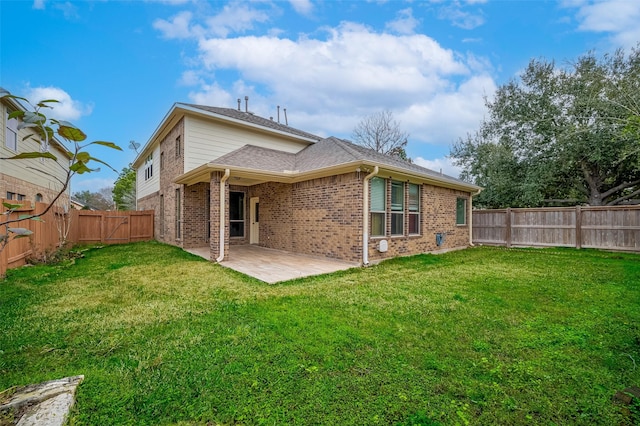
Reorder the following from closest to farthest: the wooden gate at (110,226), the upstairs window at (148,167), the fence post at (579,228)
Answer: the fence post at (579,228), the wooden gate at (110,226), the upstairs window at (148,167)

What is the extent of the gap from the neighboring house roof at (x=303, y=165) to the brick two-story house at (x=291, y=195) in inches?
1.6

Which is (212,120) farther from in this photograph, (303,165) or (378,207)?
(378,207)

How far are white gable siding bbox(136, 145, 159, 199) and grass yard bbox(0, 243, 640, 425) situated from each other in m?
9.94

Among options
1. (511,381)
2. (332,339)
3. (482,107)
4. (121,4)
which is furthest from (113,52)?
(482,107)

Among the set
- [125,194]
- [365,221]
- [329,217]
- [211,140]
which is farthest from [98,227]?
[125,194]

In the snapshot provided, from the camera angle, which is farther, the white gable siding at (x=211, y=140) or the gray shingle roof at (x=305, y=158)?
the white gable siding at (x=211, y=140)

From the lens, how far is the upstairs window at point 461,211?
12.5m

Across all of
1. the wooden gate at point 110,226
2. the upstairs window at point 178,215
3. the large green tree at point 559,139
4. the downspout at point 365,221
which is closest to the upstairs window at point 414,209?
the downspout at point 365,221

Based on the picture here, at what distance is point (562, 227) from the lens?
11711mm

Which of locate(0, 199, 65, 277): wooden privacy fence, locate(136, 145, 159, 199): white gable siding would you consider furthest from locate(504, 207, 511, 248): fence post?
locate(136, 145, 159, 199): white gable siding

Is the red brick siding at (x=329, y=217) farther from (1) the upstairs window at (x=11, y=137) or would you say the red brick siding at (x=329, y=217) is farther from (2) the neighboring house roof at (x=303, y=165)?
(1) the upstairs window at (x=11, y=137)

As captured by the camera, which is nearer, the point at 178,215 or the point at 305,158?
the point at 305,158

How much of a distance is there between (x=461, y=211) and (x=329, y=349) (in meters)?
11.3

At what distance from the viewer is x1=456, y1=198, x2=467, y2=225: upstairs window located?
12.5 meters
